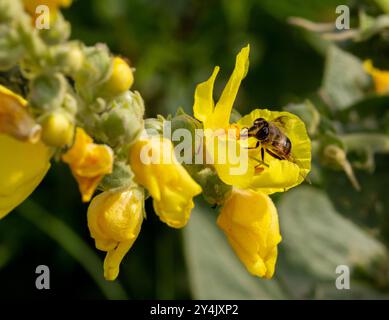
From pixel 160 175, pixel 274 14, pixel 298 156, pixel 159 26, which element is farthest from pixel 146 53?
pixel 160 175

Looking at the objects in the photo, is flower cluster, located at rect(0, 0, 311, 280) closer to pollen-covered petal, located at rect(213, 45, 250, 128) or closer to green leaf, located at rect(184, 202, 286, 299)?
pollen-covered petal, located at rect(213, 45, 250, 128)

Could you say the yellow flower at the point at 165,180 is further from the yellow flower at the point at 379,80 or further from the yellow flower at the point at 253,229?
the yellow flower at the point at 379,80

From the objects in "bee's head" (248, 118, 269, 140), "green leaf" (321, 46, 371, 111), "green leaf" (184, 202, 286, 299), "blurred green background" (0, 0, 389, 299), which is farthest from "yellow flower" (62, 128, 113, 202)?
"green leaf" (321, 46, 371, 111)

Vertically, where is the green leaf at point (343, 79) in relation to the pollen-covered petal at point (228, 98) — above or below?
below

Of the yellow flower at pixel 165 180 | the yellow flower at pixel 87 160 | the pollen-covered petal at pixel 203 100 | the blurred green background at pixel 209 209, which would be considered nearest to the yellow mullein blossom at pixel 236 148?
the pollen-covered petal at pixel 203 100

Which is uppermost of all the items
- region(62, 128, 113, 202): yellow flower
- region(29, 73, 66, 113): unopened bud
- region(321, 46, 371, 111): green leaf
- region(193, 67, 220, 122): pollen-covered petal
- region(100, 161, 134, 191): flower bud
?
region(29, 73, 66, 113): unopened bud

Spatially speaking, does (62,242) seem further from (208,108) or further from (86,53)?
(86,53)
